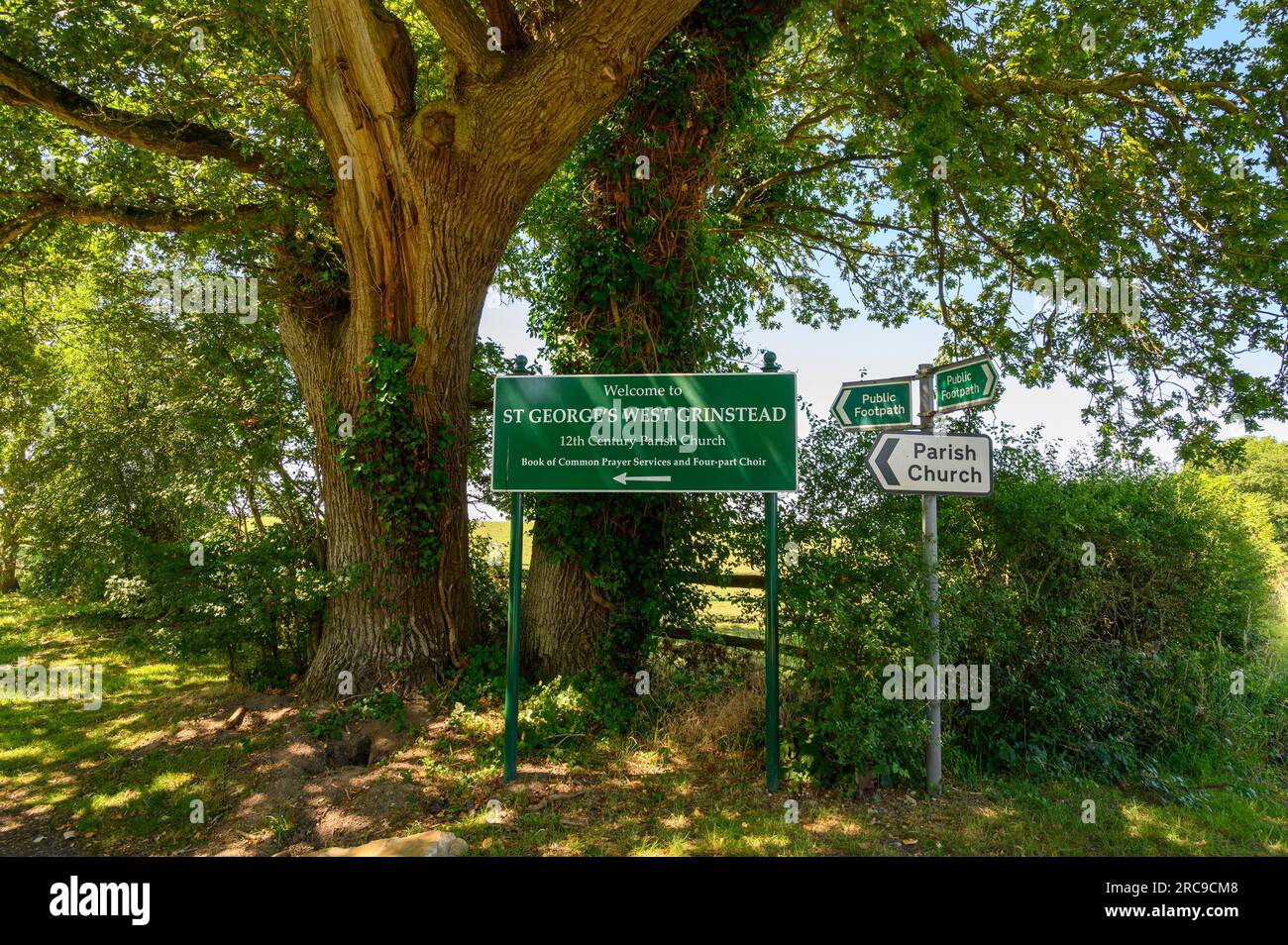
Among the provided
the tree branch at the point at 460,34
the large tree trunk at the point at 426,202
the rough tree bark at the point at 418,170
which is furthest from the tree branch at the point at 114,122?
the tree branch at the point at 460,34

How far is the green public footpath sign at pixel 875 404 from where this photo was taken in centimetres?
539

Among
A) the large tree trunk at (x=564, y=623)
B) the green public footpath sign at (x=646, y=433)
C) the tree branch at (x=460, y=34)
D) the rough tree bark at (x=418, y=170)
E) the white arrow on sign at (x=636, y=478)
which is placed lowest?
the large tree trunk at (x=564, y=623)

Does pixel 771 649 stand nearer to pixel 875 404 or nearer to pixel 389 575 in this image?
pixel 875 404

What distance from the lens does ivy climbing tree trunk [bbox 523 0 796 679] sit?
665 cm

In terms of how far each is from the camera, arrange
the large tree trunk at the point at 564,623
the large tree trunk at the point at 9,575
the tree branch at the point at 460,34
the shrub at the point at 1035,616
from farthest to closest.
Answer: the large tree trunk at the point at 9,575
the large tree trunk at the point at 564,623
the tree branch at the point at 460,34
the shrub at the point at 1035,616

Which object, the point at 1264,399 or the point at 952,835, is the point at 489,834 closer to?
the point at 952,835

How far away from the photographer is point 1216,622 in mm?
6559

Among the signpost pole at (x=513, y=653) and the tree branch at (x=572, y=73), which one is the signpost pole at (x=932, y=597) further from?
the tree branch at (x=572, y=73)

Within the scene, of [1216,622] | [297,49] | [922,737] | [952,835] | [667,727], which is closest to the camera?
[952,835]

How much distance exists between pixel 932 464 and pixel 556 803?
12.5ft

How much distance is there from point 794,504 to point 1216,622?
4367mm

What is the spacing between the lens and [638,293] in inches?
271

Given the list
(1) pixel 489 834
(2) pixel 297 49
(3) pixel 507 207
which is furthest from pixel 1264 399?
(2) pixel 297 49

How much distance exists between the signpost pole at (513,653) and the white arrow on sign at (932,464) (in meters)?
2.85
